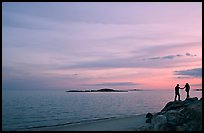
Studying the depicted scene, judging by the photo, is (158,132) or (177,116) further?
(177,116)

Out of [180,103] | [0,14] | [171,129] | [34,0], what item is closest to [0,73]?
[0,14]

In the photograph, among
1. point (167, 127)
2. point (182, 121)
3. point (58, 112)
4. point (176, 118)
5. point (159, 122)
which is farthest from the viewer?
point (58, 112)

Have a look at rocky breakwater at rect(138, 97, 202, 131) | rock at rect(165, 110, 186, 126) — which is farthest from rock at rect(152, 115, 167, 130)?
rock at rect(165, 110, 186, 126)

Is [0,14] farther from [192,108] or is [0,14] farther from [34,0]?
[192,108]

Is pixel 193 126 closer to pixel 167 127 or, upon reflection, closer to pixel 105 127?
pixel 167 127

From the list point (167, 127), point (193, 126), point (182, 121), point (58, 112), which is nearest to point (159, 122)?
point (167, 127)

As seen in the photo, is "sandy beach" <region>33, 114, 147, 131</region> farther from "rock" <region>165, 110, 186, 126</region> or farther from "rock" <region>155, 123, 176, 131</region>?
"rock" <region>155, 123, 176, 131</region>

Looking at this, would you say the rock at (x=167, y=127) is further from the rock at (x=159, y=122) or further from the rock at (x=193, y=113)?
the rock at (x=193, y=113)

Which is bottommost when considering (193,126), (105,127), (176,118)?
(105,127)

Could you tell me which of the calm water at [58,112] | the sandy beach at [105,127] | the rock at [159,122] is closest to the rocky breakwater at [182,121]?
the rock at [159,122]

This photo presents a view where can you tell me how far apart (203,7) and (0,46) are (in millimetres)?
7878

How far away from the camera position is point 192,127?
1602 centimetres

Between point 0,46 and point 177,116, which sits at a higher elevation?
point 0,46

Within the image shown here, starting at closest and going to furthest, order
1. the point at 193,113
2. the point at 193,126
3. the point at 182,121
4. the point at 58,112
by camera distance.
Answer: the point at 193,126 → the point at 182,121 → the point at 193,113 → the point at 58,112
